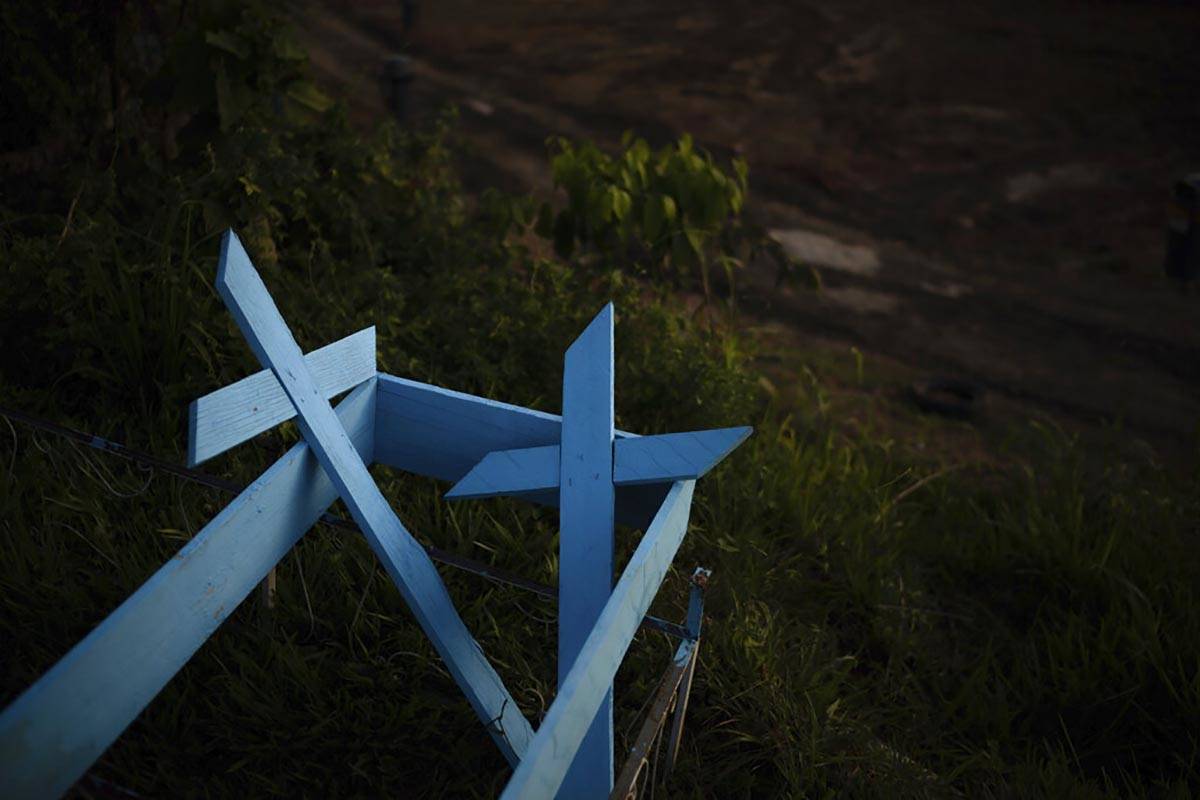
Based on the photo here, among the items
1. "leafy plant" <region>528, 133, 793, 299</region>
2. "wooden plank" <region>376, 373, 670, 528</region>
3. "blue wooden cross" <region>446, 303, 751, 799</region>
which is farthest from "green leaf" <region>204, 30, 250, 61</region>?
"blue wooden cross" <region>446, 303, 751, 799</region>

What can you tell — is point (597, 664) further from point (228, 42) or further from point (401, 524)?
point (228, 42)

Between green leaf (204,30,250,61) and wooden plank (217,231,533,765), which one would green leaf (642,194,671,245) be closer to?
green leaf (204,30,250,61)

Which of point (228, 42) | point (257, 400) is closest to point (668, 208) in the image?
point (228, 42)

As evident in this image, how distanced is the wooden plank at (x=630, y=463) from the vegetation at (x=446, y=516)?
518 millimetres

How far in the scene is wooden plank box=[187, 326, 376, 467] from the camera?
1417 millimetres

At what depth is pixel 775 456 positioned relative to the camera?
317 centimetres

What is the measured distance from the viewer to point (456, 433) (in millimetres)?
1925

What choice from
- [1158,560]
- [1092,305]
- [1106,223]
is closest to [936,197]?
[1106,223]

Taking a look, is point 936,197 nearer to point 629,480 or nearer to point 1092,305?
point 1092,305

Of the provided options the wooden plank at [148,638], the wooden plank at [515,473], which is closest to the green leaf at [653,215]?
the wooden plank at [515,473]

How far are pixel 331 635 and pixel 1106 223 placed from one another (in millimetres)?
5600

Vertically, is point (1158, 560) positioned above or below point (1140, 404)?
above

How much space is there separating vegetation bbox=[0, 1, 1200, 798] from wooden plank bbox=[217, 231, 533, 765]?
0.69 feet

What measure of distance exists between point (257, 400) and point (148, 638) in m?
0.37
